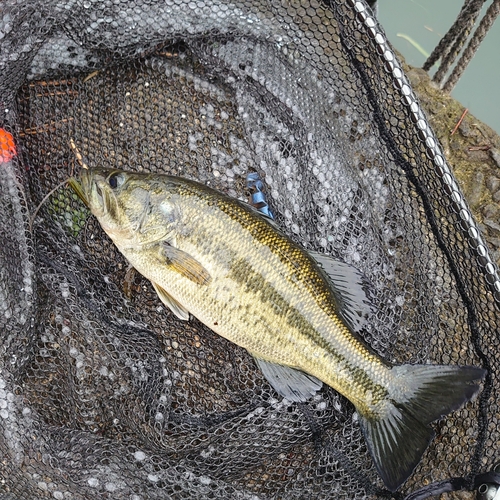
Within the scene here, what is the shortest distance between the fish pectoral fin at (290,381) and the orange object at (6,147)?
1709 millimetres

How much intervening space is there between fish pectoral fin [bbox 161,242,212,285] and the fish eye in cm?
39

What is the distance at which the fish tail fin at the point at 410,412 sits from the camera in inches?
88.7

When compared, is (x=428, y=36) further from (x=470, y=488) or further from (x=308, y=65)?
(x=470, y=488)

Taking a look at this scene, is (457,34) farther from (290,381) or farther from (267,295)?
(290,381)

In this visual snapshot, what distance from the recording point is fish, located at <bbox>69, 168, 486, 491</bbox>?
2.26 metres

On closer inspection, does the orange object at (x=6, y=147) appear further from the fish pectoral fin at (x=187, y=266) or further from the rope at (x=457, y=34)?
the rope at (x=457, y=34)

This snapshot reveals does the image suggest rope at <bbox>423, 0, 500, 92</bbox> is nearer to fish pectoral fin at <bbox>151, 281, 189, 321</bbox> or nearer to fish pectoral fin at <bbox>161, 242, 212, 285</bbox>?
fish pectoral fin at <bbox>161, 242, 212, 285</bbox>

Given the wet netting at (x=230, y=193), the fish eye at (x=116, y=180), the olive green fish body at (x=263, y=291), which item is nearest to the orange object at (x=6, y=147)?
the wet netting at (x=230, y=193)

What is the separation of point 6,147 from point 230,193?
4.07 feet

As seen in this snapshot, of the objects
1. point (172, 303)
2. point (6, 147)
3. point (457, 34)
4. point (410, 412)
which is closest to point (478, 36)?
point (457, 34)

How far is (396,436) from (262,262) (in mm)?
1079

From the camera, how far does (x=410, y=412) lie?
2316 millimetres

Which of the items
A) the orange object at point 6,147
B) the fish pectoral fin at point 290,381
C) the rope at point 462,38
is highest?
the rope at point 462,38

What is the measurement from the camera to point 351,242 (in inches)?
102
